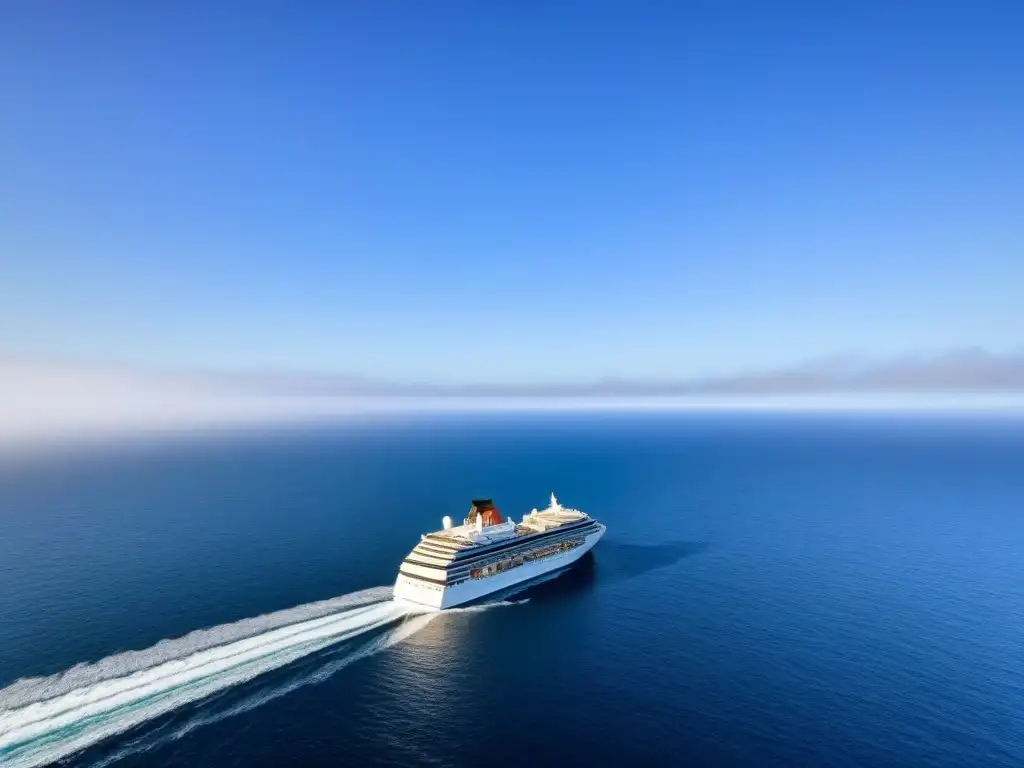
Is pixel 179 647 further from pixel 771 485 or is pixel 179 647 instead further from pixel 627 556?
pixel 771 485

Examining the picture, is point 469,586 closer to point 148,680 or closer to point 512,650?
point 512,650

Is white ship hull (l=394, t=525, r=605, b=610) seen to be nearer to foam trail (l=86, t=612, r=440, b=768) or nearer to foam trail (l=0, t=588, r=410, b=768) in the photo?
foam trail (l=86, t=612, r=440, b=768)

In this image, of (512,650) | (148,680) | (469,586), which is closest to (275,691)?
(148,680)

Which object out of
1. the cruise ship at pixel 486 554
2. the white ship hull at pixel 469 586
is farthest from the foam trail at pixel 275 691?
the cruise ship at pixel 486 554

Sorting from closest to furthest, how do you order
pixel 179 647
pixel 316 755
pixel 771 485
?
pixel 316 755 → pixel 179 647 → pixel 771 485

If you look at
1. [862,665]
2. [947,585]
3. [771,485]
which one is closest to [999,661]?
[862,665]

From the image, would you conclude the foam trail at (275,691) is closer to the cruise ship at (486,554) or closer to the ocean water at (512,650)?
the ocean water at (512,650)

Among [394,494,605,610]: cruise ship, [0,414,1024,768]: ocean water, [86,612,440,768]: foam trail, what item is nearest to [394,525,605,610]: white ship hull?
[394,494,605,610]: cruise ship
